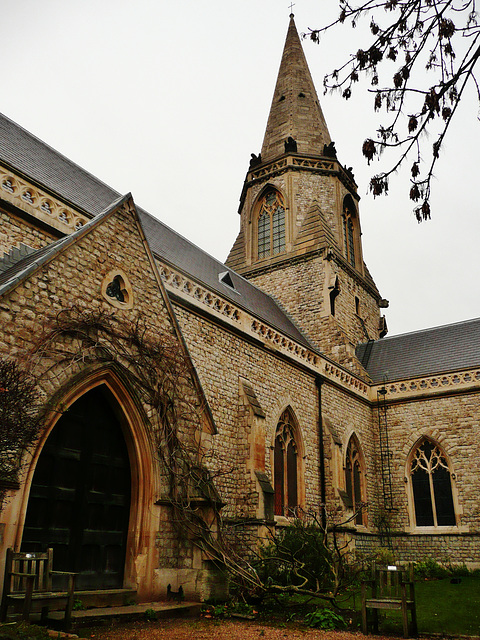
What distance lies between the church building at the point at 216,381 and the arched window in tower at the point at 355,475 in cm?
7

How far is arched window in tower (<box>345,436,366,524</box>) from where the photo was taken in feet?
56.6

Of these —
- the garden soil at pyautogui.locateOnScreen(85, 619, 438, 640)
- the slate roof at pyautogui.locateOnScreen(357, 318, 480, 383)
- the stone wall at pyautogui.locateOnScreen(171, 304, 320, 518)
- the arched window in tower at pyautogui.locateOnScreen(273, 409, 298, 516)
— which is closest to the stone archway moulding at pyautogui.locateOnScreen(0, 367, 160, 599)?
the garden soil at pyautogui.locateOnScreen(85, 619, 438, 640)

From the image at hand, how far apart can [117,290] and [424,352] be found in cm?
1599

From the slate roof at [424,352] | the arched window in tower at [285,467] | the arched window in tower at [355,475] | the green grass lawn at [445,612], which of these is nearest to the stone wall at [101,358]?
the green grass lawn at [445,612]

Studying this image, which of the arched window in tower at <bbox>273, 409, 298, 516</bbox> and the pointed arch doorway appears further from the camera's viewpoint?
the arched window in tower at <bbox>273, 409, 298, 516</bbox>

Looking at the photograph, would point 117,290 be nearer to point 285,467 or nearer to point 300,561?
point 300,561

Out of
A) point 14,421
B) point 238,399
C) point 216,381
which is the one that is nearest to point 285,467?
point 238,399

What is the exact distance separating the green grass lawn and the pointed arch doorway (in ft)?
12.6

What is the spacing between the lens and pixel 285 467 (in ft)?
47.1

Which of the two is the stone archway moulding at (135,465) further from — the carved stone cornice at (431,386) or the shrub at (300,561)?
the carved stone cornice at (431,386)

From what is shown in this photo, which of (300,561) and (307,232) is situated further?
(307,232)

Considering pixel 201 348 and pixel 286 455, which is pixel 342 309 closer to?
pixel 286 455

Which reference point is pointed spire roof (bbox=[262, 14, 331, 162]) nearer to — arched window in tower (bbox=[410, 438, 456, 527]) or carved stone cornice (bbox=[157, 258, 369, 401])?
carved stone cornice (bbox=[157, 258, 369, 401])

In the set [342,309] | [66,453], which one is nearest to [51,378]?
[66,453]
